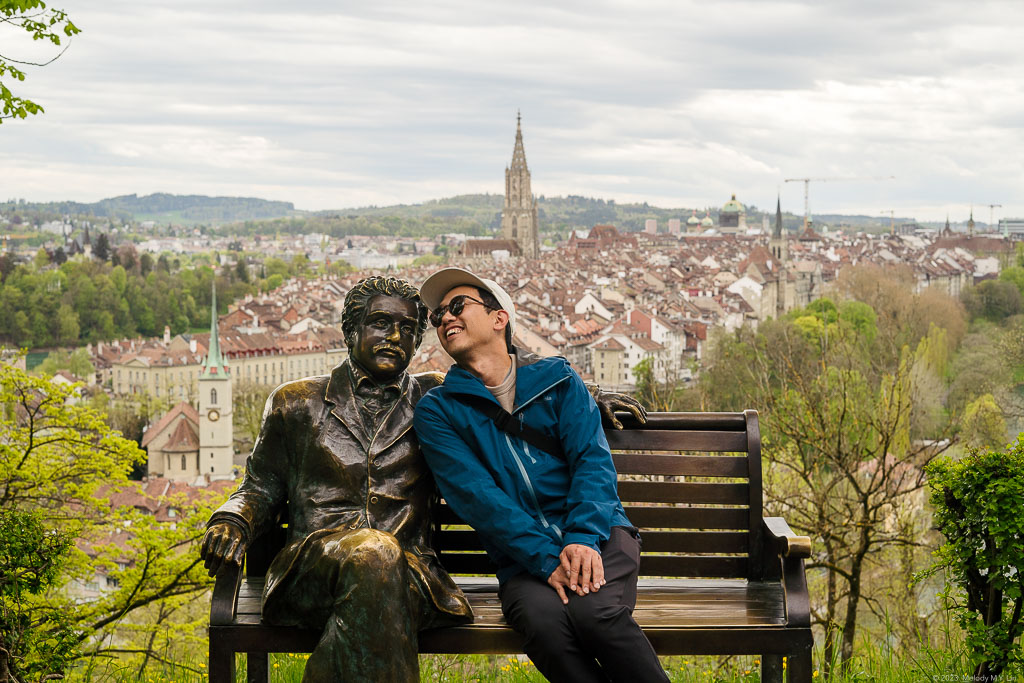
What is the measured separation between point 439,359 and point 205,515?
40955mm

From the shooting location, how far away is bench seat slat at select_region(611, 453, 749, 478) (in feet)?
13.0

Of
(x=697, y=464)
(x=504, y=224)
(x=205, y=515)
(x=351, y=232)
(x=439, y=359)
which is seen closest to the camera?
(x=697, y=464)

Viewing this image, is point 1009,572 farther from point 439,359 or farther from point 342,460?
point 439,359

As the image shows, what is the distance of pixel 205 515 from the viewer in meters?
10.6

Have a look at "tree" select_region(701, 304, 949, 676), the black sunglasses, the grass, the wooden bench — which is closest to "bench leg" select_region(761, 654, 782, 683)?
the wooden bench

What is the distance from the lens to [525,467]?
3.39 metres

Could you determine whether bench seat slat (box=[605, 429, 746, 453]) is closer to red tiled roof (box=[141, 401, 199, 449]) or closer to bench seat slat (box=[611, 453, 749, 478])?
bench seat slat (box=[611, 453, 749, 478])

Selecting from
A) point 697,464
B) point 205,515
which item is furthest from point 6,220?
point 697,464

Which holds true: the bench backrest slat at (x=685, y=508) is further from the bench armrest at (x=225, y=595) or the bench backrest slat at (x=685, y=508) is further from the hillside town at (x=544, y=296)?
the hillside town at (x=544, y=296)

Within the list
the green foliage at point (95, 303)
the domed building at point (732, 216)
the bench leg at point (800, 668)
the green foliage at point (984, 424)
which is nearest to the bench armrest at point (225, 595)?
the bench leg at point (800, 668)

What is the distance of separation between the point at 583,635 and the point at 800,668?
76 centimetres

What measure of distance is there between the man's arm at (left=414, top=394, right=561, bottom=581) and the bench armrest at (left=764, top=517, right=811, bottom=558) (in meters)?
0.80

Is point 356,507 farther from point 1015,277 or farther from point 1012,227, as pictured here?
point 1012,227

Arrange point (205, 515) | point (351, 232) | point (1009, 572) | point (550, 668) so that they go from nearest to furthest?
point (550, 668) < point (1009, 572) < point (205, 515) < point (351, 232)
